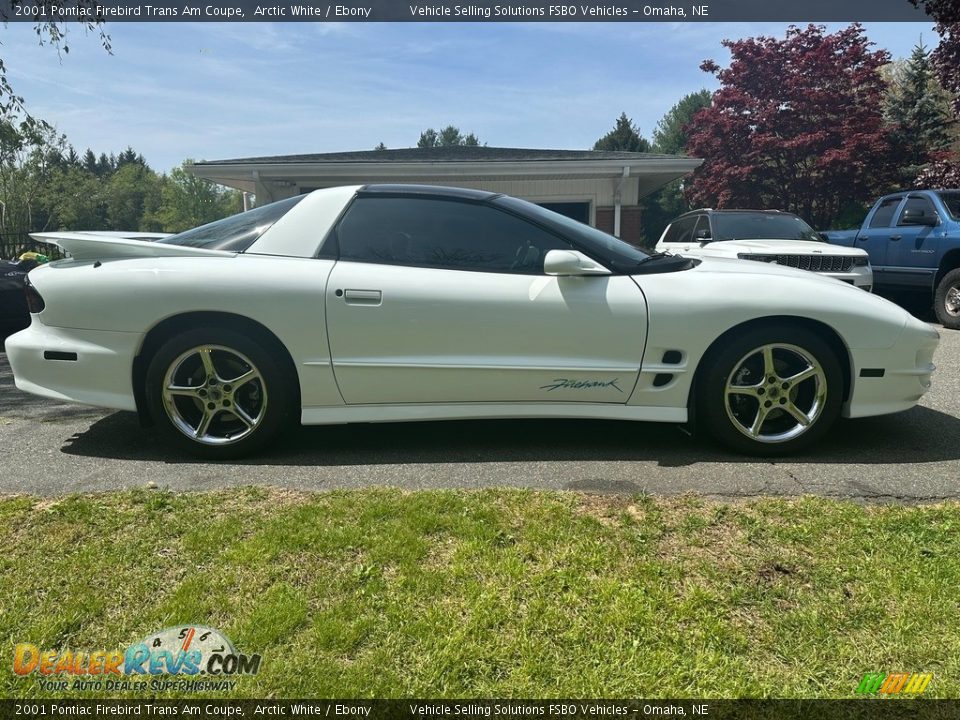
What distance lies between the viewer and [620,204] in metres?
14.2

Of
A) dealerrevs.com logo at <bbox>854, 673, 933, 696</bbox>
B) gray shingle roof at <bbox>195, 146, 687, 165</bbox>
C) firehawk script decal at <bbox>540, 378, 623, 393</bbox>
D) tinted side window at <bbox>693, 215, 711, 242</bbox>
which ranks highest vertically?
gray shingle roof at <bbox>195, 146, 687, 165</bbox>

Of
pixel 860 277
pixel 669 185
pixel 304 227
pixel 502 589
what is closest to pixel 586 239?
pixel 304 227

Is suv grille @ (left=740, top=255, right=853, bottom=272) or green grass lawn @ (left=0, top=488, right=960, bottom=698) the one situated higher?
suv grille @ (left=740, top=255, right=853, bottom=272)

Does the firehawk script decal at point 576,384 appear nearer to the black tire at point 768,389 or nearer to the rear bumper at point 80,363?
the black tire at point 768,389

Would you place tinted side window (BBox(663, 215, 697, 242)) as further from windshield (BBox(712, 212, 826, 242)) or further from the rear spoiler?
the rear spoiler

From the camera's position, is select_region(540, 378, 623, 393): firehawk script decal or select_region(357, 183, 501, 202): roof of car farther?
select_region(357, 183, 501, 202): roof of car

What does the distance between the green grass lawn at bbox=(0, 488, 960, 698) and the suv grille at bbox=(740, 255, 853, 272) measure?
529 cm

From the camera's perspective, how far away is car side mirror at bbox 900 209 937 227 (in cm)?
829

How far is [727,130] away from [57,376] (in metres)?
19.9

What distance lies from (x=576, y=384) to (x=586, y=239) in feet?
2.74

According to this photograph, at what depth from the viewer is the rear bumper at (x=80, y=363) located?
334cm

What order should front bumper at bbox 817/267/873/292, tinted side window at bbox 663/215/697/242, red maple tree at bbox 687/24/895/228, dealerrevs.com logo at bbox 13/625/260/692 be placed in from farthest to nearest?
red maple tree at bbox 687/24/895/228 → tinted side window at bbox 663/215/697/242 → front bumper at bbox 817/267/873/292 → dealerrevs.com logo at bbox 13/625/260/692

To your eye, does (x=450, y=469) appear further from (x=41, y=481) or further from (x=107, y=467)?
(x=41, y=481)

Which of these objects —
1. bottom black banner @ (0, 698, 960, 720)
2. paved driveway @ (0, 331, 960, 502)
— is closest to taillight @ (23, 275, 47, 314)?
paved driveway @ (0, 331, 960, 502)
